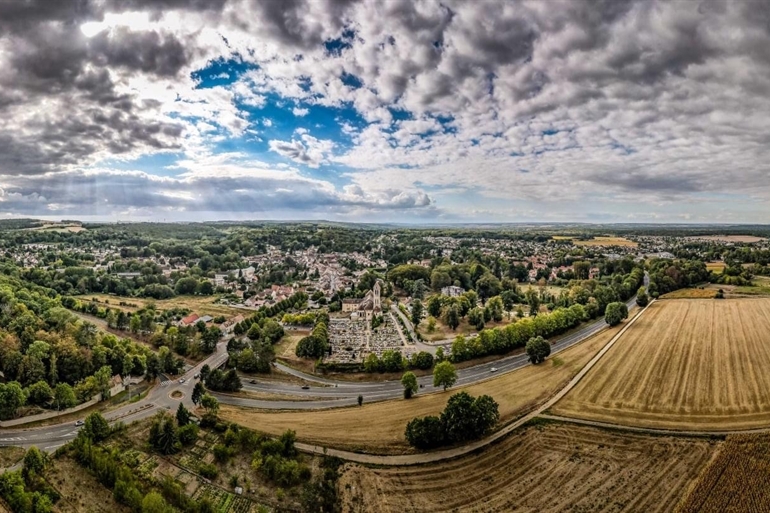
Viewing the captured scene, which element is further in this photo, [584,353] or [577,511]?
[584,353]

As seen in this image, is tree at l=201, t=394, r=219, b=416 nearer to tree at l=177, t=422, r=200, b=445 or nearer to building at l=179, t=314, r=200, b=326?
tree at l=177, t=422, r=200, b=445

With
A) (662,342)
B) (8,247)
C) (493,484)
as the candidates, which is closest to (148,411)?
(493,484)

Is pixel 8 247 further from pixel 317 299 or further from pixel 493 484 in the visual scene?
pixel 493 484

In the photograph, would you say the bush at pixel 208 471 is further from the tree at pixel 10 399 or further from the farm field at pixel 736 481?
the farm field at pixel 736 481

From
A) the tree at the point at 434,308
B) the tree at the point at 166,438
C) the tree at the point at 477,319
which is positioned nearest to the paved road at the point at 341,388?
the tree at the point at 166,438

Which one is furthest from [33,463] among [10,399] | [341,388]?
[341,388]

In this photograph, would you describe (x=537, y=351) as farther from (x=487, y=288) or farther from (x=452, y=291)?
(x=452, y=291)
